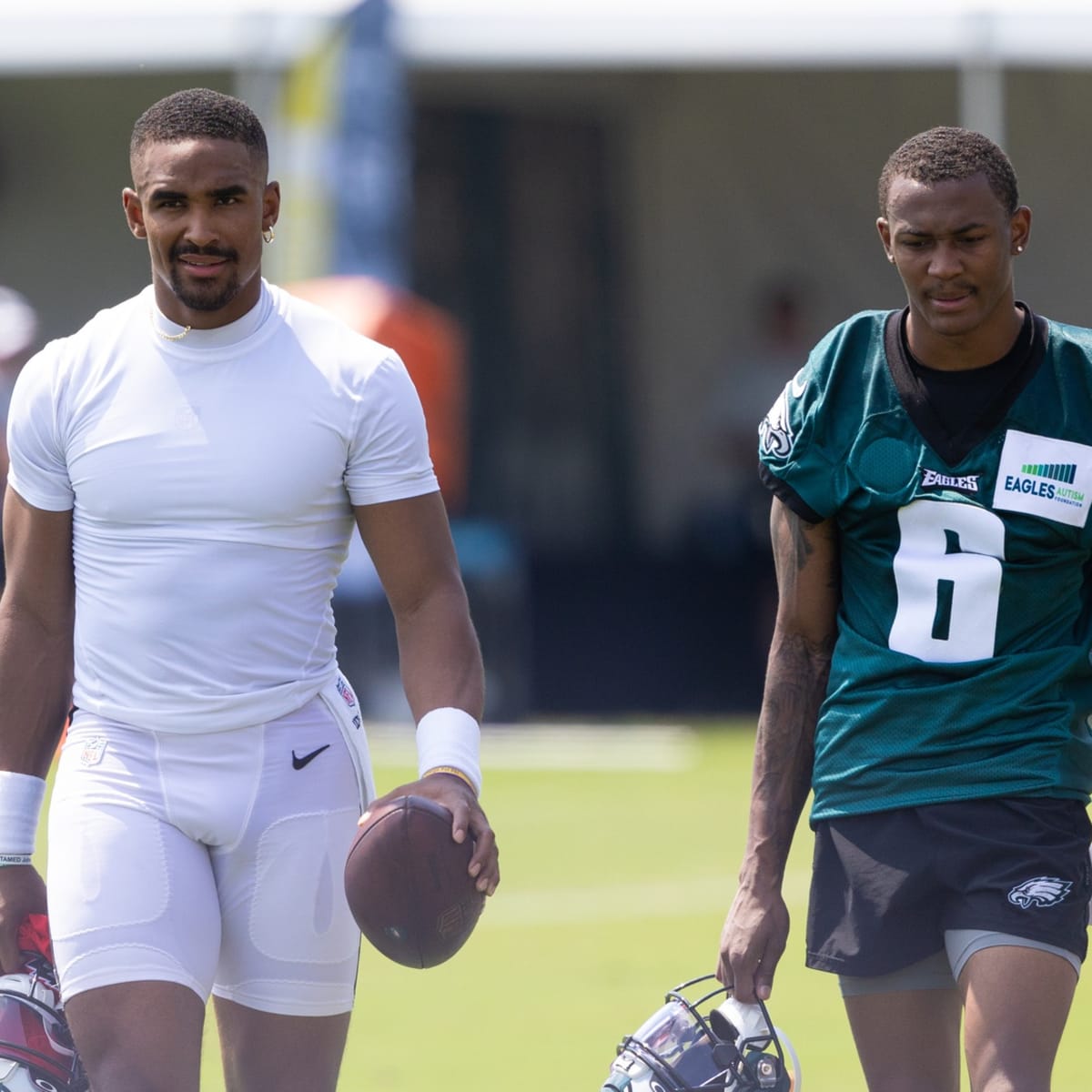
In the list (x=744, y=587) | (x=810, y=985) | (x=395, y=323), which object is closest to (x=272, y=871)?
(x=810, y=985)

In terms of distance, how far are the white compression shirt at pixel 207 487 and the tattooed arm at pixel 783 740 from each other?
69 centimetres

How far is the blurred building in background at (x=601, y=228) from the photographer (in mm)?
14016

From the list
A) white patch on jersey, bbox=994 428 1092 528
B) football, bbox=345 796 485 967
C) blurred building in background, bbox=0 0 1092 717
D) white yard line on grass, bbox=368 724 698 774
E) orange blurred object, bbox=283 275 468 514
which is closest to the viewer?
football, bbox=345 796 485 967

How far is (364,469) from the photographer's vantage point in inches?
167

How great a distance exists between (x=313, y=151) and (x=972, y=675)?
32.9 feet

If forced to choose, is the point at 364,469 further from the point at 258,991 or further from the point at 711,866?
the point at 711,866

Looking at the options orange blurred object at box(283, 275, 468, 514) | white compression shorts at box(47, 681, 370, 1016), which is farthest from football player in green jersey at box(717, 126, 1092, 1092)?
orange blurred object at box(283, 275, 468, 514)

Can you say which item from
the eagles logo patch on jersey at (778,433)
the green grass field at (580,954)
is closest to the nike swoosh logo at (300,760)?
the eagles logo patch on jersey at (778,433)

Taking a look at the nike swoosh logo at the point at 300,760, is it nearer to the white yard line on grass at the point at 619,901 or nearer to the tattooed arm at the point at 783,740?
the tattooed arm at the point at 783,740

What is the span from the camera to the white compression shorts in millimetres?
4047

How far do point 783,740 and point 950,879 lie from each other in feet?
1.45

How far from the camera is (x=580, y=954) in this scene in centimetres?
819

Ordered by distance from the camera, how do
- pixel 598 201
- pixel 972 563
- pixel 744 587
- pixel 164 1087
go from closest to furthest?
1. pixel 164 1087
2. pixel 972 563
3. pixel 744 587
4. pixel 598 201

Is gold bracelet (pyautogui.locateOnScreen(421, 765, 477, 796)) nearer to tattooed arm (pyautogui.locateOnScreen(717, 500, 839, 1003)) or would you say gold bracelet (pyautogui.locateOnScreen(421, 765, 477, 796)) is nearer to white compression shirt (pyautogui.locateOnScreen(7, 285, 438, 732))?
white compression shirt (pyautogui.locateOnScreen(7, 285, 438, 732))
